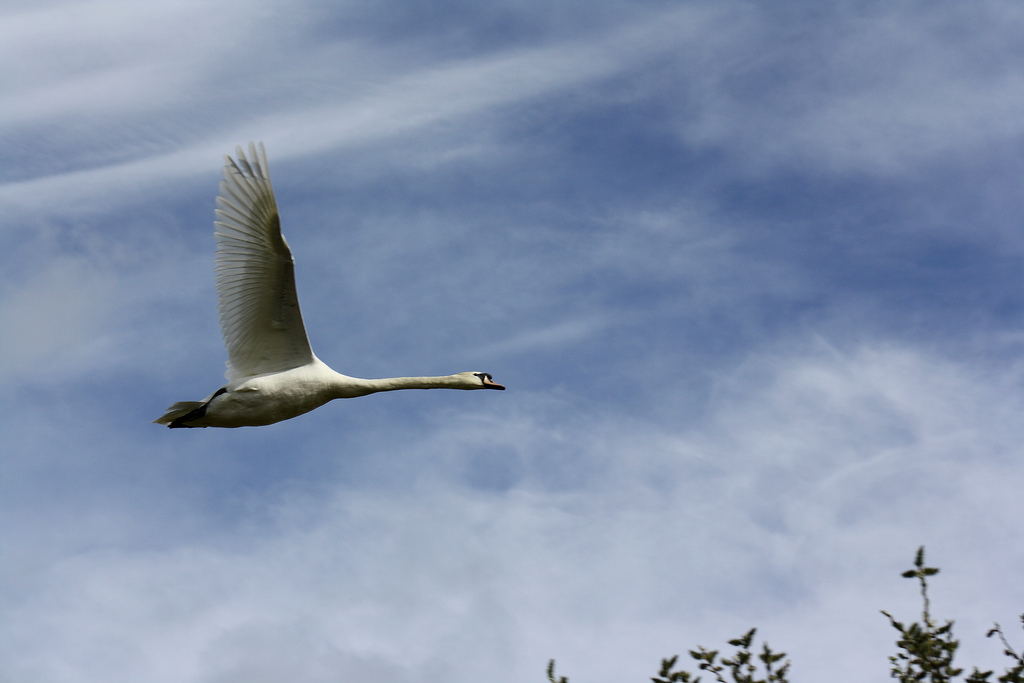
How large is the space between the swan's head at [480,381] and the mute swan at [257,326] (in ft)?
7.85

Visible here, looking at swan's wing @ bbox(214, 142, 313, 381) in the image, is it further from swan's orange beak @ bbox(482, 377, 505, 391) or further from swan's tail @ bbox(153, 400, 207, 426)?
swan's orange beak @ bbox(482, 377, 505, 391)

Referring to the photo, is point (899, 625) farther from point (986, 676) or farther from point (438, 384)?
point (438, 384)

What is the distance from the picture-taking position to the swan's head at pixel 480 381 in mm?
19578

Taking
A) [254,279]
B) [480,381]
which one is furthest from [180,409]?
[480,381]

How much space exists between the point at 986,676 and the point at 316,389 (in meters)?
11.8

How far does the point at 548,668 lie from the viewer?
8.89 m

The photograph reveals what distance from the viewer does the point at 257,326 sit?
16906 mm

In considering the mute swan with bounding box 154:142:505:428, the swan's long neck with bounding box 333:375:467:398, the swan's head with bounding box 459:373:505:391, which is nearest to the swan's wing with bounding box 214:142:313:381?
the mute swan with bounding box 154:142:505:428

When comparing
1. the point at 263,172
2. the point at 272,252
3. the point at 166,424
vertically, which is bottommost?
the point at 166,424

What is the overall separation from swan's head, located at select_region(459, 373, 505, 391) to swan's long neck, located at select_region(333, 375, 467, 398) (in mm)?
139

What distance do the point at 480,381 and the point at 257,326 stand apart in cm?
488

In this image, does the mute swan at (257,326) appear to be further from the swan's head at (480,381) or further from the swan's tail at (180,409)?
the swan's head at (480,381)

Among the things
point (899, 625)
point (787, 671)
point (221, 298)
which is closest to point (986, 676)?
point (899, 625)

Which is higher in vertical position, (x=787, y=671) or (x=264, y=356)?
(x=264, y=356)
